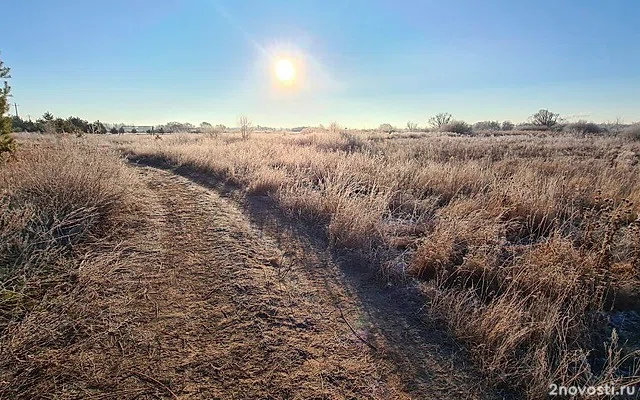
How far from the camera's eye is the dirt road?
213 centimetres

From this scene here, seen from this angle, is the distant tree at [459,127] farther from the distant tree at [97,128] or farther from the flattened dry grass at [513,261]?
the distant tree at [97,128]

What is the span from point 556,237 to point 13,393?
17.4 ft

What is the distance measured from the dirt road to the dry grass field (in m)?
0.01

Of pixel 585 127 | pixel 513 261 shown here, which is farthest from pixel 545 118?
pixel 513 261

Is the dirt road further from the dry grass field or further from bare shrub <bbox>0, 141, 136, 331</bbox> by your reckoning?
bare shrub <bbox>0, 141, 136, 331</bbox>

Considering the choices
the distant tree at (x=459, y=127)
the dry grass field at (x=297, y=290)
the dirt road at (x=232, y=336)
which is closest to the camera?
the dirt road at (x=232, y=336)

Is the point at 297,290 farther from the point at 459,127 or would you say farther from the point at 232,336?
the point at 459,127

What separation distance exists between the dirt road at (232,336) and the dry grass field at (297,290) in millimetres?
14

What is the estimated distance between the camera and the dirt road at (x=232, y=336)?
6.99 feet

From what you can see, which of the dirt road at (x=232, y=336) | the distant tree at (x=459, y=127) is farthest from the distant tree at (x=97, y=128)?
the distant tree at (x=459, y=127)

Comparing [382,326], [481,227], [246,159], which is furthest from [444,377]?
[246,159]

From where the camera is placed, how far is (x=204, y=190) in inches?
290

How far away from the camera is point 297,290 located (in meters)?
3.38

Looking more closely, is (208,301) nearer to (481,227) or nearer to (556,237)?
(481,227)
